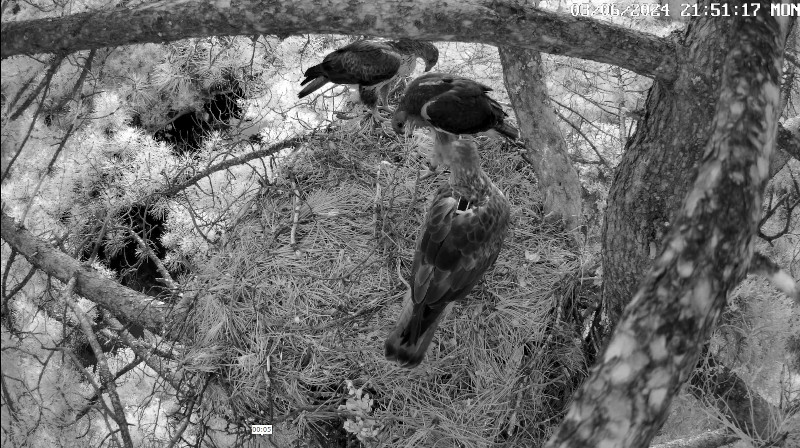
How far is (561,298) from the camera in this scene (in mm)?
3068

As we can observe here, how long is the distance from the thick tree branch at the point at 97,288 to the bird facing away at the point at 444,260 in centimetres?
137

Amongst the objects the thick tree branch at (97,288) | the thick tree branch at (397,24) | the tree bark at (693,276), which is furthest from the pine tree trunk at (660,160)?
the thick tree branch at (97,288)

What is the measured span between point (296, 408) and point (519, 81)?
172 centimetres

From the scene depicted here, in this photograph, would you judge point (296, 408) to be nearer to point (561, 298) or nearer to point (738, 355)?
point (561, 298)

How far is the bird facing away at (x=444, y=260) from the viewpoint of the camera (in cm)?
272

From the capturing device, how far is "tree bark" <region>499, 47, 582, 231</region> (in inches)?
132

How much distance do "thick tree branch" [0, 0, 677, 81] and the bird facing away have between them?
814 millimetres

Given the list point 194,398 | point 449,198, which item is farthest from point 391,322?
point 194,398

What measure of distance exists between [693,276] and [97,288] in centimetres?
289

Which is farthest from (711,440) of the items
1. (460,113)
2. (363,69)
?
(363,69)

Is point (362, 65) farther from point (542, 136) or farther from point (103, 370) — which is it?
point (103, 370)

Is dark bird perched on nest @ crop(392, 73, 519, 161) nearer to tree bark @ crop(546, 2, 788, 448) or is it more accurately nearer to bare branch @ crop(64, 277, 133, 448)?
tree bark @ crop(546, 2, 788, 448)

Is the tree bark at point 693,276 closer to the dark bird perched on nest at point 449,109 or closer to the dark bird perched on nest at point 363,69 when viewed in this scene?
the dark bird perched on nest at point 449,109

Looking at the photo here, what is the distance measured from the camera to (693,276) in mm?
1748
